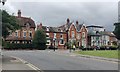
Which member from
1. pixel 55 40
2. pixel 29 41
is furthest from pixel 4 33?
pixel 55 40

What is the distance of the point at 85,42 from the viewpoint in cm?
11225

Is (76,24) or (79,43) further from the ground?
(76,24)

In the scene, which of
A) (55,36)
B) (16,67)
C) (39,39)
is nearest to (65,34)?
(55,36)

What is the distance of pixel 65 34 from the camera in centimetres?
10619

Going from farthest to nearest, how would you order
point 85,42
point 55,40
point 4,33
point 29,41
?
point 85,42 → point 55,40 → point 29,41 → point 4,33

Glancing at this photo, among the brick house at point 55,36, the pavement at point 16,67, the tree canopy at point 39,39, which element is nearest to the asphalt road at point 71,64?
the pavement at point 16,67

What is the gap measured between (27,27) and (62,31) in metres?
14.5

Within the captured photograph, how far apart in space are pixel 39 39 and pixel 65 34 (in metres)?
20.8

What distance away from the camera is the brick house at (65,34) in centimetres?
10253

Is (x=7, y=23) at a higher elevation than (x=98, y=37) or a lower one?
lower

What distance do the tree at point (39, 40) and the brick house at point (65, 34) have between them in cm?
1192

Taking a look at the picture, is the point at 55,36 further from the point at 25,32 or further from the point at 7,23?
the point at 7,23

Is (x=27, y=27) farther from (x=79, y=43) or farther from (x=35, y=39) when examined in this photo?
(x=79, y=43)

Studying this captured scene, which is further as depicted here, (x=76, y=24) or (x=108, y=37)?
(x=108, y=37)
